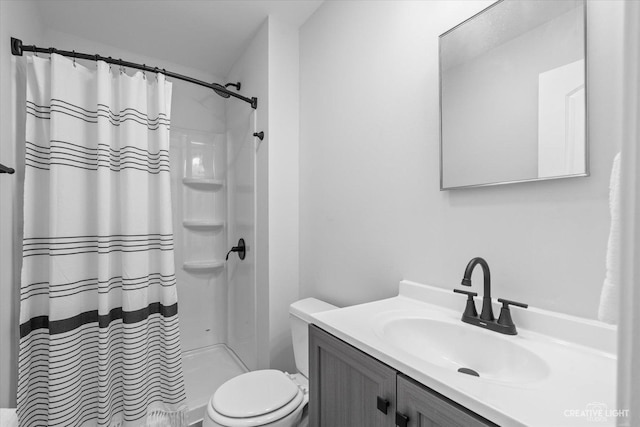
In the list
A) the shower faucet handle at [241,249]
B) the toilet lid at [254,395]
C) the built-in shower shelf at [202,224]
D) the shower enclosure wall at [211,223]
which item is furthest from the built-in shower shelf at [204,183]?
the toilet lid at [254,395]

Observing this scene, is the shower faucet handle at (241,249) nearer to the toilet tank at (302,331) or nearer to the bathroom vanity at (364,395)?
the toilet tank at (302,331)

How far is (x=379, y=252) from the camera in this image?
1349 millimetres

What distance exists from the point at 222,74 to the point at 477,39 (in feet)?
7.31

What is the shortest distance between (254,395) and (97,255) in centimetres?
107

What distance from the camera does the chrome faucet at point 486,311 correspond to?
33.0 inches

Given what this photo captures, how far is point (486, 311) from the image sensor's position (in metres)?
0.89

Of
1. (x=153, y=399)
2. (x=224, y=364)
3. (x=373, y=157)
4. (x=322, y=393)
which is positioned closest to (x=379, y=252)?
(x=373, y=157)

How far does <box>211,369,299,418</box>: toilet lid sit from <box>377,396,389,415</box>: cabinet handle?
688 mm

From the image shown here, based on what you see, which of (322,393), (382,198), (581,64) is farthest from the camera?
(382,198)

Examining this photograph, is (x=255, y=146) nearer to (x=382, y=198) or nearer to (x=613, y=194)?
(x=382, y=198)

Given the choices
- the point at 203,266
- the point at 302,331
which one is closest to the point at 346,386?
the point at 302,331

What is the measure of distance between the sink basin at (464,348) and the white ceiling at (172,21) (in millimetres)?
1845

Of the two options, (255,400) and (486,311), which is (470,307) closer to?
(486,311)

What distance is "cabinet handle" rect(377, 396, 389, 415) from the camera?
0.70 m
